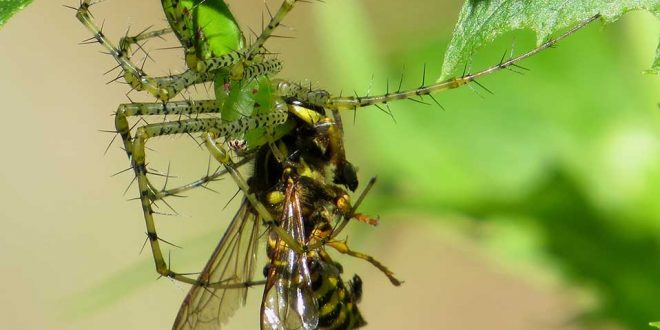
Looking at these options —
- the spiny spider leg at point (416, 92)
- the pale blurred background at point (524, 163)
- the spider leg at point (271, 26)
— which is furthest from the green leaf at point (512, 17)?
the pale blurred background at point (524, 163)

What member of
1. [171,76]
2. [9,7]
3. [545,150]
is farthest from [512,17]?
[545,150]

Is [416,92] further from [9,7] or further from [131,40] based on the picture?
[9,7]

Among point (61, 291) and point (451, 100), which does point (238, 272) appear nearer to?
point (451, 100)

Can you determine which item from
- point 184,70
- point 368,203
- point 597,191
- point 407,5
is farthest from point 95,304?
point 407,5

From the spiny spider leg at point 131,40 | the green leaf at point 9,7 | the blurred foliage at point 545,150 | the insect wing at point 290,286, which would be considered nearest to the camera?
the green leaf at point 9,7

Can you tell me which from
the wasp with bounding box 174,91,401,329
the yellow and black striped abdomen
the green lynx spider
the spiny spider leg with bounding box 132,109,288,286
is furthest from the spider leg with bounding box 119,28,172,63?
the yellow and black striped abdomen

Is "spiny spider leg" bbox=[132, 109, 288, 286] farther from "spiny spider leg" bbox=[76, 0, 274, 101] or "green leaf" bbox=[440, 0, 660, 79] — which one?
"green leaf" bbox=[440, 0, 660, 79]

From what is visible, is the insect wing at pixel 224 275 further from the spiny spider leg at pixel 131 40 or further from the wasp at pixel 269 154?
the spiny spider leg at pixel 131 40
